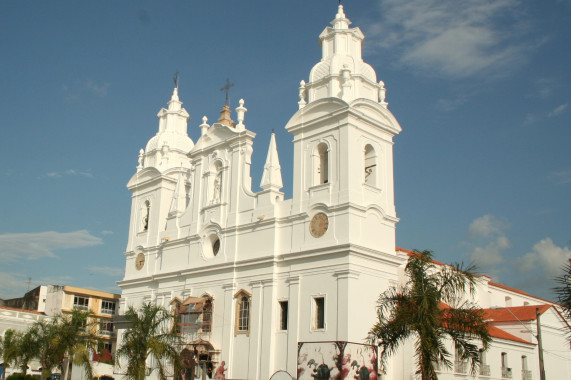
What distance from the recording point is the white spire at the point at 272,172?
31.4m

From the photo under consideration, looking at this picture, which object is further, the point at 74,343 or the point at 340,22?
the point at 340,22

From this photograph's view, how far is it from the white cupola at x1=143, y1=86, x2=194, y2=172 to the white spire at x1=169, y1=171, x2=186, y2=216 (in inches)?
92.9

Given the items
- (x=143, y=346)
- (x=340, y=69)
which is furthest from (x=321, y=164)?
(x=143, y=346)

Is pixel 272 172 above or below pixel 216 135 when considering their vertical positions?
below

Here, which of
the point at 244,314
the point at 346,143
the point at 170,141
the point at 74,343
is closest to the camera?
the point at 346,143

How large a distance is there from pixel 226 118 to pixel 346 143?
10.8m

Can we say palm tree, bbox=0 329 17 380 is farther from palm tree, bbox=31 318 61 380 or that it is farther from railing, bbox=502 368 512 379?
railing, bbox=502 368 512 379

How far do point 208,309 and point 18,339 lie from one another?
11278 millimetres

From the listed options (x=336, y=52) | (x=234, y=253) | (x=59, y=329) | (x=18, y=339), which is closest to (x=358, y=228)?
(x=234, y=253)

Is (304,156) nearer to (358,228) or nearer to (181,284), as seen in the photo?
(358,228)

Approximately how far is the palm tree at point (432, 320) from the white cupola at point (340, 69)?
41.9ft

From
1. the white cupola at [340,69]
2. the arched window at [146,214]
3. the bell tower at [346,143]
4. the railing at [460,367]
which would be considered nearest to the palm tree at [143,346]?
the bell tower at [346,143]

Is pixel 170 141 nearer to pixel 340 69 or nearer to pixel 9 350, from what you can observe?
pixel 340 69

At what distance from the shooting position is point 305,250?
28.5m
